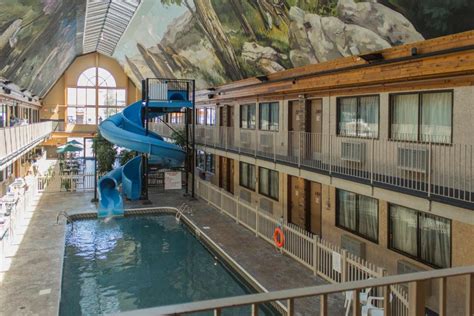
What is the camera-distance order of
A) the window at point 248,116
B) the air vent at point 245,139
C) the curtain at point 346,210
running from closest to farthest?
1. the curtain at point 346,210
2. the air vent at point 245,139
3. the window at point 248,116

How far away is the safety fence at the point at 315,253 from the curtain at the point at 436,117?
3464 millimetres

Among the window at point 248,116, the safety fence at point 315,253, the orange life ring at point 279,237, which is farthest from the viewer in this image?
the window at point 248,116

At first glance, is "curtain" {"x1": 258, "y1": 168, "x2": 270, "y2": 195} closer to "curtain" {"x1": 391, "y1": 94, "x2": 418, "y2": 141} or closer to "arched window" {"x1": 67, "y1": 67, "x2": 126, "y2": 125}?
"curtain" {"x1": 391, "y1": 94, "x2": 418, "y2": 141}

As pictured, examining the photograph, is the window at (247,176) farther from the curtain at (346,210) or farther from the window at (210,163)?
the curtain at (346,210)

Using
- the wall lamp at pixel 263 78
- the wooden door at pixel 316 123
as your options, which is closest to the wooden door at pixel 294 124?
the wooden door at pixel 316 123

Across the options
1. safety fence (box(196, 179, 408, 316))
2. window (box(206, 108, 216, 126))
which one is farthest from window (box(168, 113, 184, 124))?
safety fence (box(196, 179, 408, 316))

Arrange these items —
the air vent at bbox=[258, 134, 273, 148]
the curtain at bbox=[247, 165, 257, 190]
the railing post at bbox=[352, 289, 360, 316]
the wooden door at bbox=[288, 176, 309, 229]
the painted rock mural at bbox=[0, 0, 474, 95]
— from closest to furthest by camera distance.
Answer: the railing post at bbox=[352, 289, 360, 316] < the painted rock mural at bbox=[0, 0, 474, 95] < the wooden door at bbox=[288, 176, 309, 229] < the air vent at bbox=[258, 134, 273, 148] < the curtain at bbox=[247, 165, 257, 190]

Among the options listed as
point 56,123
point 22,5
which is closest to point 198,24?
point 22,5

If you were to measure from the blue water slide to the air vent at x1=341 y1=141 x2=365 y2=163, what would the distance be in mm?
12412

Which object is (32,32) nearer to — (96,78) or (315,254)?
(315,254)

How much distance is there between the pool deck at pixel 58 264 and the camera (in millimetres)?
10766

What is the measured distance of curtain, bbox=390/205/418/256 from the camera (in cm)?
1180

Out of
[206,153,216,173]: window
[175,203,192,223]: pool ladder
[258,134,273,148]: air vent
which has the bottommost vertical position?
[175,203,192,223]: pool ladder

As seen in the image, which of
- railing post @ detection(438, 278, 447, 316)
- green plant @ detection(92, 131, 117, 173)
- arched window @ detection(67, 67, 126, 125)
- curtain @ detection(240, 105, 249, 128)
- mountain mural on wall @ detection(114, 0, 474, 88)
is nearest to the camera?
railing post @ detection(438, 278, 447, 316)
